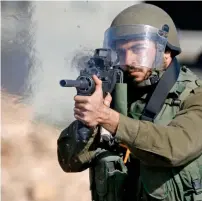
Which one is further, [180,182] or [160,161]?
[180,182]

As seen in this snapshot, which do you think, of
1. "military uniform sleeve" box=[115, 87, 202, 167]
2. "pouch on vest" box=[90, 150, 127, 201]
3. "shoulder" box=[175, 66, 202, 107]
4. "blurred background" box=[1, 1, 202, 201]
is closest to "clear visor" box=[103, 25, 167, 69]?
"shoulder" box=[175, 66, 202, 107]

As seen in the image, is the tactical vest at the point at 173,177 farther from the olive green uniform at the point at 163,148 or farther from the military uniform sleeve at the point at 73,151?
the military uniform sleeve at the point at 73,151

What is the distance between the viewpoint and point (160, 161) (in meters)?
2.18

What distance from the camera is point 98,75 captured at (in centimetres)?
222

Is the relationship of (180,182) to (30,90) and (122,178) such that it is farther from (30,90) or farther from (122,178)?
(30,90)

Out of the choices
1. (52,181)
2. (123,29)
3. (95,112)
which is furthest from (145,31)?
(52,181)

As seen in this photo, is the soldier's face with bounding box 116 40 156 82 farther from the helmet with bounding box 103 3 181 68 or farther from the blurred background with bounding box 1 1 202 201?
the blurred background with bounding box 1 1 202 201

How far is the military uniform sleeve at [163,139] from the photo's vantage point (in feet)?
7.03

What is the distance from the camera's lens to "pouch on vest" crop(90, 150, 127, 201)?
2.74 meters

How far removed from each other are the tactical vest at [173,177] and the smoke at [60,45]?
224 cm

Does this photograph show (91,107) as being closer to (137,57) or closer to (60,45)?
(137,57)

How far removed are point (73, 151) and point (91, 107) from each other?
707mm

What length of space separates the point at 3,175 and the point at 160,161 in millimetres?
2637

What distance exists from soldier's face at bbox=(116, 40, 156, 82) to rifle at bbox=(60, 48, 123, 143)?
0.07 meters
